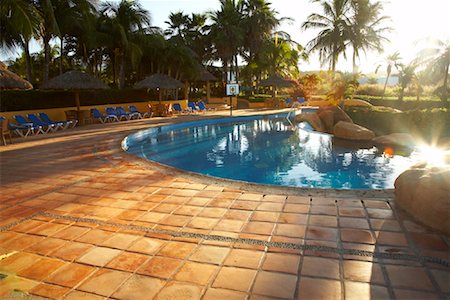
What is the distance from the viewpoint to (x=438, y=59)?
70.4ft

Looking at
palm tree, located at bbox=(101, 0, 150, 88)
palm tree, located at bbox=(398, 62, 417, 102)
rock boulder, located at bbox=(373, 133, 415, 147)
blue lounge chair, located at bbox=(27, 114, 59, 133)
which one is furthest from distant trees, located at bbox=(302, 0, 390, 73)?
blue lounge chair, located at bbox=(27, 114, 59, 133)

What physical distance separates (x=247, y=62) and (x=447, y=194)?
28111mm

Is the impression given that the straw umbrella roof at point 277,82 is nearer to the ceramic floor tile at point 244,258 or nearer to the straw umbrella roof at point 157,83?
the straw umbrella roof at point 157,83

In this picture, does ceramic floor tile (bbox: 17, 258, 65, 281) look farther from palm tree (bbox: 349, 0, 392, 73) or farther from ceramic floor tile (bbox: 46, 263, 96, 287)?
palm tree (bbox: 349, 0, 392, 73)

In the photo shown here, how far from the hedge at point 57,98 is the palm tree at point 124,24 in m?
1.26

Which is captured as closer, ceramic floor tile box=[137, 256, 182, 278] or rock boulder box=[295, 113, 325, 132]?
ceramic floor tile box=[137, 256, 182, 278]

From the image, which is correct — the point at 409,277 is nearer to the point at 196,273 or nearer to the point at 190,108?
the point at 196,273

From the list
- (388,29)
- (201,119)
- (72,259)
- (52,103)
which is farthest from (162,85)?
(388,29)

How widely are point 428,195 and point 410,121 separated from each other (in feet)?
33.1

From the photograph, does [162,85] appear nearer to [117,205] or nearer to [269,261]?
[117,205]

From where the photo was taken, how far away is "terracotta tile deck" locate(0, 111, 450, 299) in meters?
2.43

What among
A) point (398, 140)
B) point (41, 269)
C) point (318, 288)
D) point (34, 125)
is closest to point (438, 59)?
point (398, 140)

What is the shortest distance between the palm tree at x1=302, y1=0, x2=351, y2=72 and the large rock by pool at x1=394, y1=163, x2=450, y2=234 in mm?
23285

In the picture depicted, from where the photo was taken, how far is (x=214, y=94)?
31516mm
